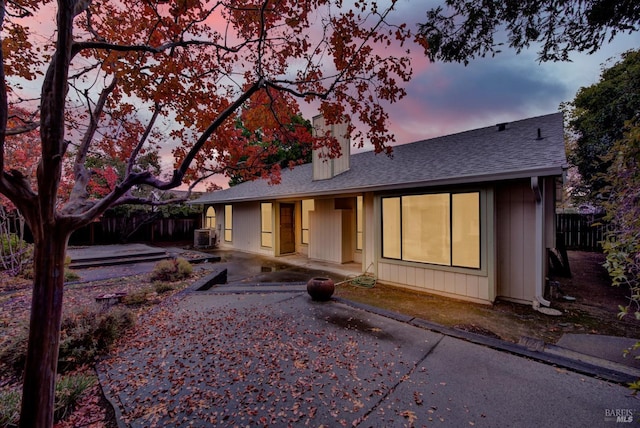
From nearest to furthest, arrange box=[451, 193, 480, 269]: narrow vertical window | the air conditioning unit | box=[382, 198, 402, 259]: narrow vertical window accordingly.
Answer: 1. box=[451, 193, 480, 269]: narrow vertical window
2. box=[382, 198, 402, 259]: narrow vertical window
3. the air conditioning unit

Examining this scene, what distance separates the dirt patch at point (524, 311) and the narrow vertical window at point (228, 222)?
30.5 feet

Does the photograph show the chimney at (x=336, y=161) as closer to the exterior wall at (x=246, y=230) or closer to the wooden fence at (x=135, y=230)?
the exterior wall at (x=246, y=230)

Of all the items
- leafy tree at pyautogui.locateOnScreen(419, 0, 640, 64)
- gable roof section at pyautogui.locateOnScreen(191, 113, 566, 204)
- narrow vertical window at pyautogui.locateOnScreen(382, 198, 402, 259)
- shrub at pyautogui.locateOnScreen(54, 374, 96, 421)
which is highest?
leafy tree at pyautogui.locateOnScreen(419, 0, 640, 64)

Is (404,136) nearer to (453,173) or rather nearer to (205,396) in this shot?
(453,173)

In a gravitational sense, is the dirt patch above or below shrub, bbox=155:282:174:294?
below

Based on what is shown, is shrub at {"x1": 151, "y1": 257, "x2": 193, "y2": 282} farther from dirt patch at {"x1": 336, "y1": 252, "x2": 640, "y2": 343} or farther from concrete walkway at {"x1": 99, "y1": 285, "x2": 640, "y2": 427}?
dirt patch at {"x1": 336, "y1": 252, "x2": 640, "y2": 343}

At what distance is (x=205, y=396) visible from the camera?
262cm

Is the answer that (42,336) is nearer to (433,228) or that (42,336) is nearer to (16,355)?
(16,355)

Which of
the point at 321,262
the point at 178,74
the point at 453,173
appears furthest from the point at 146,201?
the point at 321,262

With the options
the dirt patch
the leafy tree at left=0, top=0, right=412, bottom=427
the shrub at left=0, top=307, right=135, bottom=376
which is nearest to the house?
the dirt patch

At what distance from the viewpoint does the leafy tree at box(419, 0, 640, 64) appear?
3.72m

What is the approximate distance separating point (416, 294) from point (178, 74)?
20.7 ft

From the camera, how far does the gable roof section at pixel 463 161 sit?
5.03 meters

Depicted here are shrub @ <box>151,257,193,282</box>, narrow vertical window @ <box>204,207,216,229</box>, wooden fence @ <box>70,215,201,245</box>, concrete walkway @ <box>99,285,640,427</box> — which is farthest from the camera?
narrow vertical window @ <box>204,207,216,229</box>
